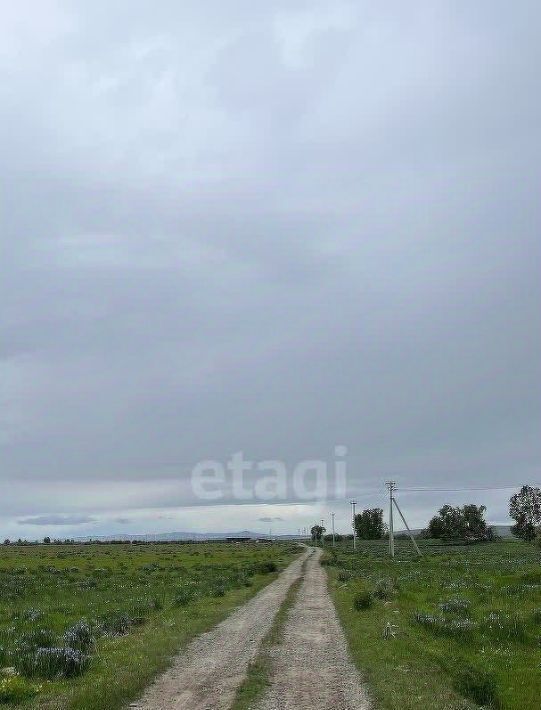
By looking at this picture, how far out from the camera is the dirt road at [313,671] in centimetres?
1165

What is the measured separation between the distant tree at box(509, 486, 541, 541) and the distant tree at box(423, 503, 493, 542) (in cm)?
3640

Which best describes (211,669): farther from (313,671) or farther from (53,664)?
(53,664)

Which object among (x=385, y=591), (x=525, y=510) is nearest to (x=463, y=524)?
(x=525, y=510)

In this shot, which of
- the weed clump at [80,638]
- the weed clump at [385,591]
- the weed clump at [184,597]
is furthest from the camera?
the weed clump at [184,597]

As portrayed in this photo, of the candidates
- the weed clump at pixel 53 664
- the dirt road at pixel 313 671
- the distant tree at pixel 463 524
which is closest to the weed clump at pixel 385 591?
the dirt road at pixel 313 671

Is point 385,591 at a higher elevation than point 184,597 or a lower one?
higher

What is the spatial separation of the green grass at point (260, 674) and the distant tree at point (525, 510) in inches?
5218

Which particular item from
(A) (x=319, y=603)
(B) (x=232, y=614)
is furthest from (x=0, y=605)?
(A) (x=319, y=603)

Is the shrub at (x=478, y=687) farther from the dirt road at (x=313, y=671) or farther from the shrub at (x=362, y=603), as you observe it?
the shrub at (x=362, y=603)

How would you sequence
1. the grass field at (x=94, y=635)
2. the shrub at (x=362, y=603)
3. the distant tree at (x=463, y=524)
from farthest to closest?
the distant tree at (x=463, y=524) → the shrub at (x=362, y=603) → the grass field at (x=94, y=635)

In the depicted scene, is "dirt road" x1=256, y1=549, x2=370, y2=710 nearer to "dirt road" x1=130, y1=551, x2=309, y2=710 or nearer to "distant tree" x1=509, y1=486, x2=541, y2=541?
"dirt road" x1=130, y1=551, x2=309, y2=710

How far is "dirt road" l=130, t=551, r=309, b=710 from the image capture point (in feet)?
38.4

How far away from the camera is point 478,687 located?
12.6 metres

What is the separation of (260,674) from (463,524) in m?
179
